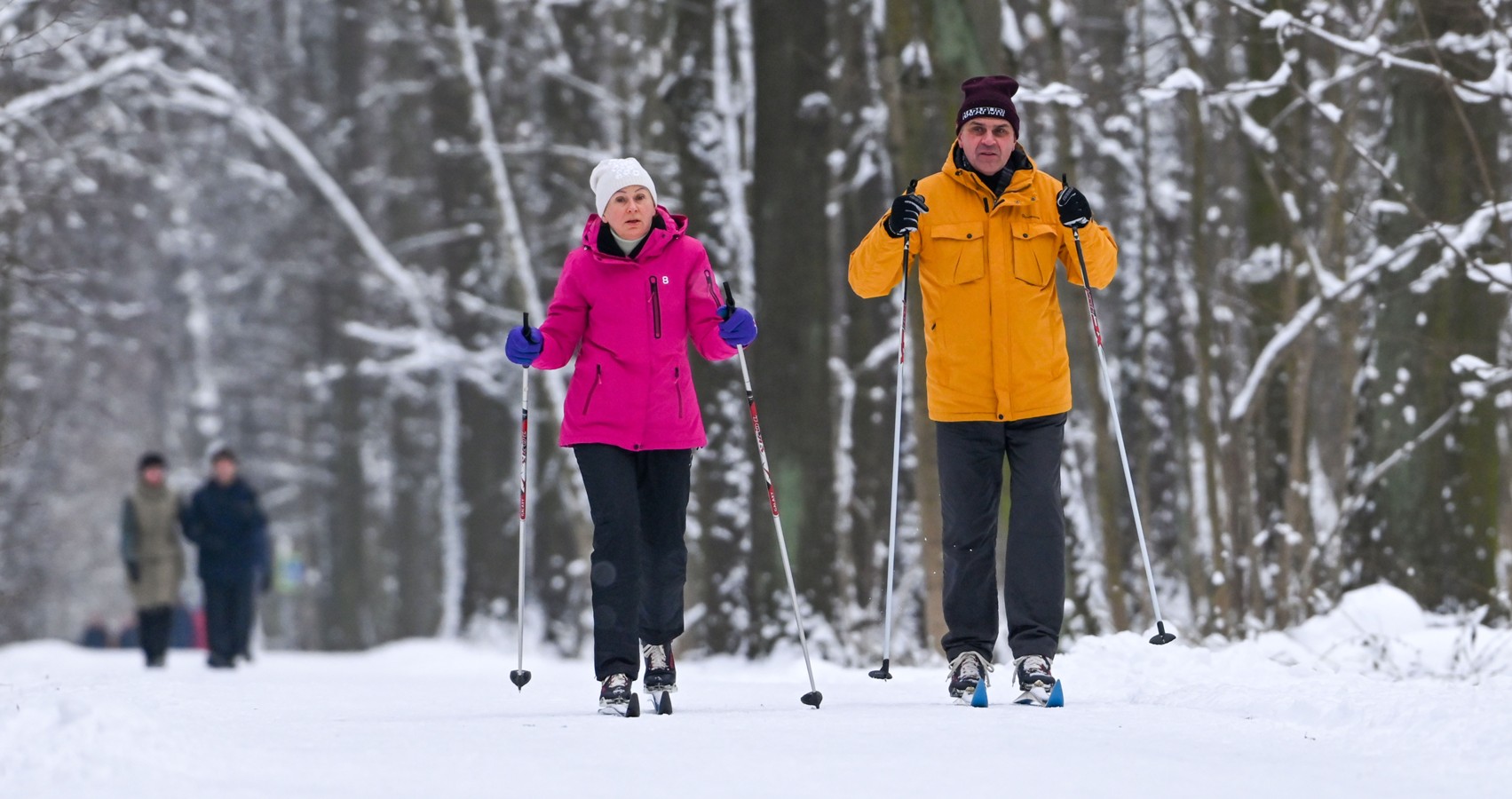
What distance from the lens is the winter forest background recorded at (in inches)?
457

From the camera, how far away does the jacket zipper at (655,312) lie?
22.6 feet

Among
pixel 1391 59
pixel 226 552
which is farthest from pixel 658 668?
pixel 226 552

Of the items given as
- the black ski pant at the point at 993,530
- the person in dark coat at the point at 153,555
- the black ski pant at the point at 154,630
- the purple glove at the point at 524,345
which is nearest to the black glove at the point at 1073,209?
the black ski pant at the point at 993,530

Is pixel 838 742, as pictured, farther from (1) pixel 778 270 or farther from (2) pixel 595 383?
(1) pixel 778 270

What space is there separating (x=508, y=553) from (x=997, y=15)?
12.1 m

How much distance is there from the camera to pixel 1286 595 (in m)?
12.8

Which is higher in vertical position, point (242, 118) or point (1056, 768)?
point (242, 118)

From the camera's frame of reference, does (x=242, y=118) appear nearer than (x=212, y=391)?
Yes

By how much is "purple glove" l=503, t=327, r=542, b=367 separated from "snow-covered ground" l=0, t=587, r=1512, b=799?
116cm

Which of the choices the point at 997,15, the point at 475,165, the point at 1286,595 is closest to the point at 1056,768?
the point at 997,15

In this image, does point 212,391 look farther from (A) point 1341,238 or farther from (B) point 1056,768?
(B) point 1056,768

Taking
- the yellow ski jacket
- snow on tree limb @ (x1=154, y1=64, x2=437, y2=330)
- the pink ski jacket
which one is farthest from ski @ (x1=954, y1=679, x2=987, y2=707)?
snow on tree limb @ (x1=154, y1=64, x2=437, y2=330)

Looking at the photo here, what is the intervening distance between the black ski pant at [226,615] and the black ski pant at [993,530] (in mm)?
9181

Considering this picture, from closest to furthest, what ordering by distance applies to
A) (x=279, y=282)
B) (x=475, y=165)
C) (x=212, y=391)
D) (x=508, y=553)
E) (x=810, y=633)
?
(x=810, y=633), (x=475, y=165), (x=508, y=553), (x=279, y=282), (x=212, y=391)
